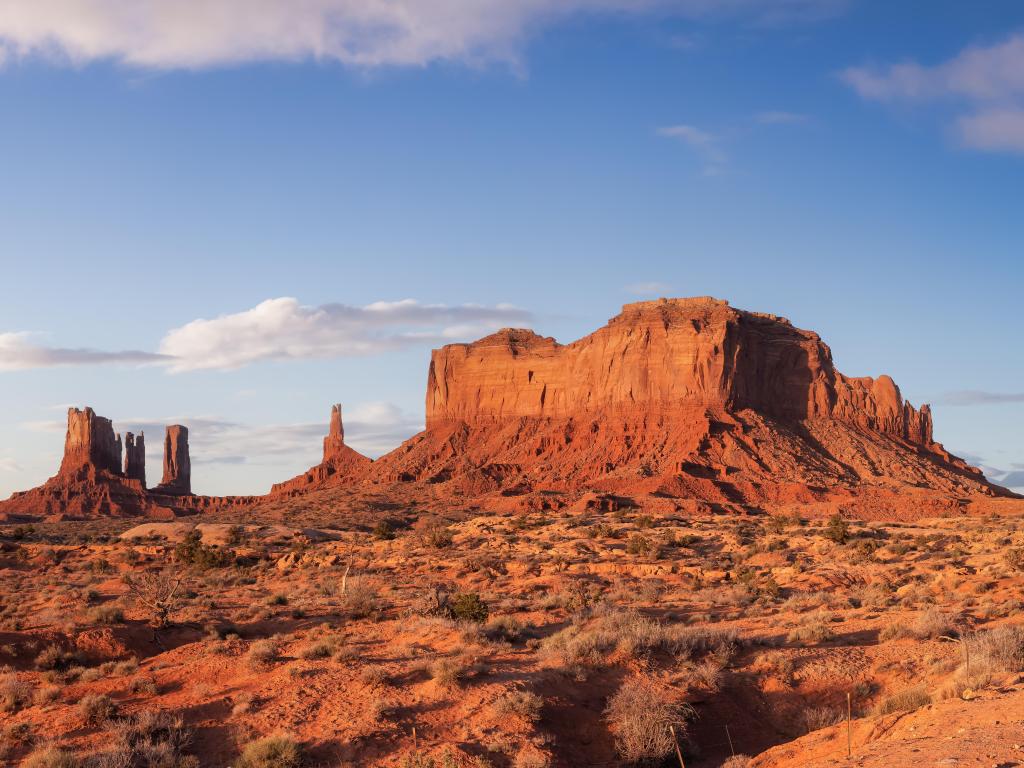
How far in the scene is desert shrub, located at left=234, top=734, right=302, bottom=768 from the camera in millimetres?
10938

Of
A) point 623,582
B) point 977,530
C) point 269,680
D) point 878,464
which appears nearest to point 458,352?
point 878,464

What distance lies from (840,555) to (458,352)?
A: 281 ft

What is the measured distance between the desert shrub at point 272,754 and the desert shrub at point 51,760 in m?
1.93

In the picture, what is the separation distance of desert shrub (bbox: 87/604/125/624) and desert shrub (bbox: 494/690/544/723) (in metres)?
12.9

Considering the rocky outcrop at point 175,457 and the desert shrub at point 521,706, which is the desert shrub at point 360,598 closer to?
the desert shrub at point 521,706

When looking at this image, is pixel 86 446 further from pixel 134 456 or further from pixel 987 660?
pixel 987 660

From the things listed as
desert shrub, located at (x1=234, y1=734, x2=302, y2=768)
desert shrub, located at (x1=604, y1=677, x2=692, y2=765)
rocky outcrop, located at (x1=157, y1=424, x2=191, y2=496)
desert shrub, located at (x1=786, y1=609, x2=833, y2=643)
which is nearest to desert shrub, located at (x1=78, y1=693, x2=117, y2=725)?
desert shrub, located at (x1=234, y1=734, x2=302, y2=768)

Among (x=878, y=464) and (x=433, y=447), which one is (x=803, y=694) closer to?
(x=878, y=464)

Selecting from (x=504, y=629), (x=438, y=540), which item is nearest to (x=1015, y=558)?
(x=504, y=629)

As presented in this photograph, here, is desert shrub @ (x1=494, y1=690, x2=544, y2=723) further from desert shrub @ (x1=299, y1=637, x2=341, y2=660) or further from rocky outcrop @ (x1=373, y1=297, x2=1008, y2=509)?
rocky outcrop @ (x1=373, y1=297, x2=1008, y2=509)

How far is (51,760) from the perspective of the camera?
10.8 m

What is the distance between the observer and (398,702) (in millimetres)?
12891

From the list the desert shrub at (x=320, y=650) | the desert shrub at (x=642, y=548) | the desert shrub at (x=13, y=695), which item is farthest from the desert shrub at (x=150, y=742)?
the desert shrub at (x=642, y=548)

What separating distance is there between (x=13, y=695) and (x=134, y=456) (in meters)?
130
